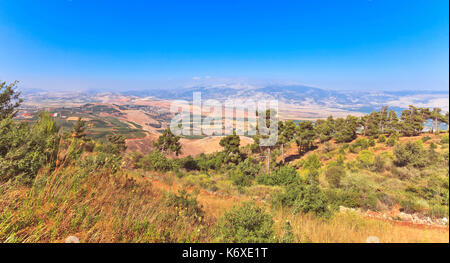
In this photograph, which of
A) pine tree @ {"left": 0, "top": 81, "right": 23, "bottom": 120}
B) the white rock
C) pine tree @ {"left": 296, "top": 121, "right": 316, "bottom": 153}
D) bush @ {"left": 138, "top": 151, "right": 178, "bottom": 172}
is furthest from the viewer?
pine tree @ {"left": 296, "top": 121, "right": 316, "bottom": 153}

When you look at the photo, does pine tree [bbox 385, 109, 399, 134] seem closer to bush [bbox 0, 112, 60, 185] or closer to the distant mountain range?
bush [bbox 0, 112, 60, 185]

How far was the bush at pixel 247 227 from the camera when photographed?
1930 millimetres

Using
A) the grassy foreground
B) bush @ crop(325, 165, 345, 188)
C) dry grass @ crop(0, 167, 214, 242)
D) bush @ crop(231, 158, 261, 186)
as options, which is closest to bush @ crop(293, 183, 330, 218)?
the grassy foreground

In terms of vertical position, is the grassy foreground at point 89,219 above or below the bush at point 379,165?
above

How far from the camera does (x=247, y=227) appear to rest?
83.7 inches

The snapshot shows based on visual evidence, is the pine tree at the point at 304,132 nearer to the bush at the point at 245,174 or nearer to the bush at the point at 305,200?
the bush at the point at 245,174

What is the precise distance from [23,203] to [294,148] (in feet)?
88.4

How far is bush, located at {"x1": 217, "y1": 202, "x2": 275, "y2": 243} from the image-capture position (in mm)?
1930

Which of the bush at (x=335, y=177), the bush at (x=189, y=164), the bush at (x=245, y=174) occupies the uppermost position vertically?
the bush at (x=335, y=177)

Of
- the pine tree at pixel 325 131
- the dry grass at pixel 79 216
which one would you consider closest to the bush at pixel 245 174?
the dry grass at pixel 79 216
